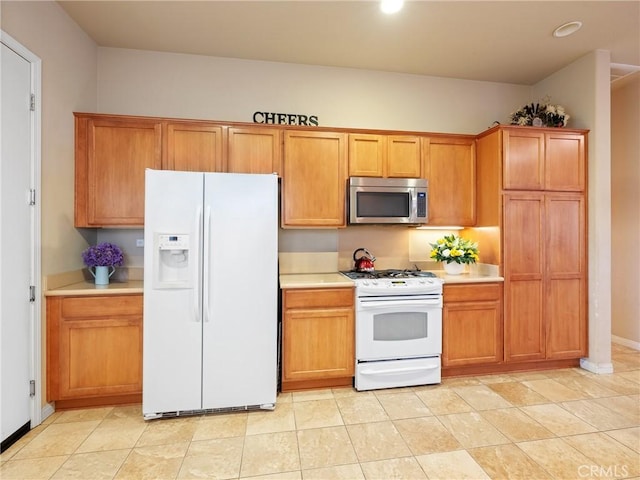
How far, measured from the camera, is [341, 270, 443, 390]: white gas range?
2736 mm

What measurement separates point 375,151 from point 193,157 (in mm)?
1668

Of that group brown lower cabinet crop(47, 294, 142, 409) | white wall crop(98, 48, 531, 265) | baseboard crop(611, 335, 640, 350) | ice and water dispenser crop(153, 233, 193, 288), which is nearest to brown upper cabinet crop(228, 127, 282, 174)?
white wall crop(98, 48, 531, 265)

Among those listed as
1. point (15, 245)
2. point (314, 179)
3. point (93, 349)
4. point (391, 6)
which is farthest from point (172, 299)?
point (391, 6)

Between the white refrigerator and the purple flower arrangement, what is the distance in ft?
2.05

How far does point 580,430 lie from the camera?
2162 mm

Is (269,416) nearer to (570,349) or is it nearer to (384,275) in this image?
(384,275)

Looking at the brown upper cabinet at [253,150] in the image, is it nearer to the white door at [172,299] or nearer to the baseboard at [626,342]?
the white door at [172,299]

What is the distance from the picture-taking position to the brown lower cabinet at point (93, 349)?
2.34 m

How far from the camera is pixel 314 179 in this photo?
3.01 metres

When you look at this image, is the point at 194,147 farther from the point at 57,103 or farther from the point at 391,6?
the point at 391,6

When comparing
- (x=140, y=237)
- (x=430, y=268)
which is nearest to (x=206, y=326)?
(x=140, y=237)

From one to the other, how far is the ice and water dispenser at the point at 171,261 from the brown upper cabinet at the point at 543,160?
2842 millimetres

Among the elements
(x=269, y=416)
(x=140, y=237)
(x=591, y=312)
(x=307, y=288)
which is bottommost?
(x=269, y=416)

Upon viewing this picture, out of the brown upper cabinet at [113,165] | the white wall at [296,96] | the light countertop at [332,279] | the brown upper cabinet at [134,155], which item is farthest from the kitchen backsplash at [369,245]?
the brown upper cabinet at [113,165]
